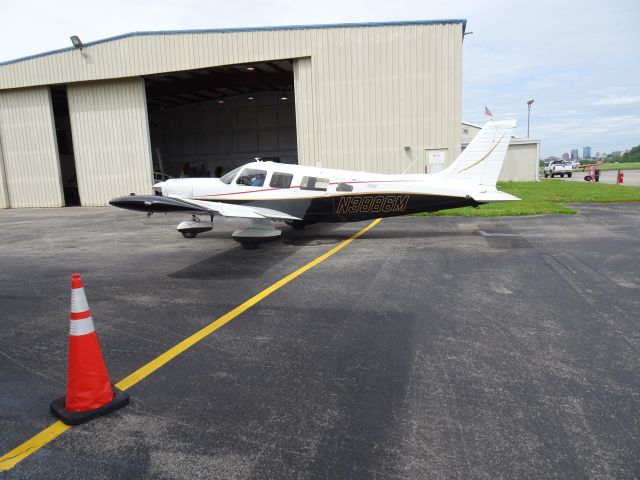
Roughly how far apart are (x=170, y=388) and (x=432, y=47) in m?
20.1

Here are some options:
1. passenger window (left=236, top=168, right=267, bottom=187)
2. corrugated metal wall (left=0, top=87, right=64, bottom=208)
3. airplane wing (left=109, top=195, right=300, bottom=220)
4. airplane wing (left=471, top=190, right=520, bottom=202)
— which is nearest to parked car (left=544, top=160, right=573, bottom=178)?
airplane wing (left=471, top=190, right=520, bottom=202)

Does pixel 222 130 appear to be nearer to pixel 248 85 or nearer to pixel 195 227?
pixel 248 85

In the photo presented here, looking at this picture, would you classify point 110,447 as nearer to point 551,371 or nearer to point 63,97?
point 551,371

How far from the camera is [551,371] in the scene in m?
3.77

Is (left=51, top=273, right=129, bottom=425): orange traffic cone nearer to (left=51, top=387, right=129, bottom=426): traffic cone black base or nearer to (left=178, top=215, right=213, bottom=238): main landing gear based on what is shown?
(left=51, top=387, right=129, bottom=426): traffic cone black base

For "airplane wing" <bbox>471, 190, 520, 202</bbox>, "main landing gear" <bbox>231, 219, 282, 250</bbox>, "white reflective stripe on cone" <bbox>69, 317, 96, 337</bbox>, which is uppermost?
"airplane wing" <bbox>471, 190, 520, 202</bbox>

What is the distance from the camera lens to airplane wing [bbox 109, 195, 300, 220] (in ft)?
26.1

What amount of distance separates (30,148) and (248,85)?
13.6 m

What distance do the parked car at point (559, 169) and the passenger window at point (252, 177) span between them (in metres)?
46.7

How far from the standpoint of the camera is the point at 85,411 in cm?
319

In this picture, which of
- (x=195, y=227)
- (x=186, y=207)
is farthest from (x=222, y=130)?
(x=186, y=207)

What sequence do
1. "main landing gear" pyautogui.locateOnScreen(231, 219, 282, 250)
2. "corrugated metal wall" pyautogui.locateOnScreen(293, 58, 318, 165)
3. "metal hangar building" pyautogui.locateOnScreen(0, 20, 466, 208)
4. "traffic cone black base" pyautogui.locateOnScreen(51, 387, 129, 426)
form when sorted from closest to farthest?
"traffic cone black base" pyautogui.locateOnScreen(51, 387, 129, 426) → "main landing gear" pyautogui.locateOnScreen(231, 219, 282, 250) → "metal hangar building" pyautogui.locateOnScreen(0, 20, 466, 208) → "corrugated metal wall" pyautogui.locateOnScreen(293, 58, 318, 165)

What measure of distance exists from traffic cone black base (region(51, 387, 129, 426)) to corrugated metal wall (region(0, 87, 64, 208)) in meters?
26.3

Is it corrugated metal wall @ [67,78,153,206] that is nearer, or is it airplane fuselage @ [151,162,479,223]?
airplane fuselage @ [151,162,479,223]
